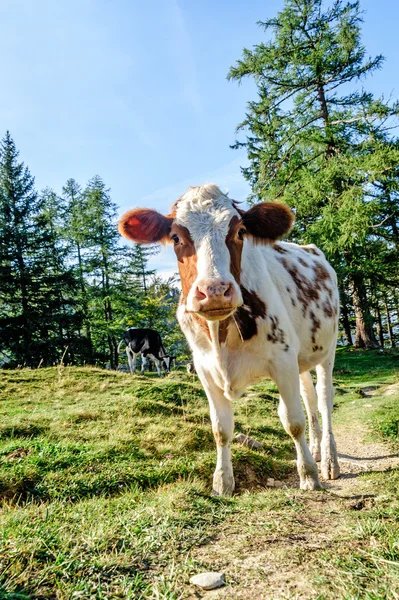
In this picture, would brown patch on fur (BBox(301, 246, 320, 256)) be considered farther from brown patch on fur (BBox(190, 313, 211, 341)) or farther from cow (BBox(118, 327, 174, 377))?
cow (BBox(118, 327, 174, 377))

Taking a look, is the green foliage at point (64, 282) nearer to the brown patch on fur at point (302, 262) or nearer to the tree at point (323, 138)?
the tree at point (323, 138)

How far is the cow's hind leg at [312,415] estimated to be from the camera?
5742 millimetres

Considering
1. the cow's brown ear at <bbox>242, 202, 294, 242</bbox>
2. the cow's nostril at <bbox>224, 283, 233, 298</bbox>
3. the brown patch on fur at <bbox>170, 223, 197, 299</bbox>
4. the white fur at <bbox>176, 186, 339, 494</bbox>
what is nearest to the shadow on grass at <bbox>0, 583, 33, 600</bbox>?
the cow's nostril at <bbox>224, 283, 233, 298</bbox>

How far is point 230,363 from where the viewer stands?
13.1 feet

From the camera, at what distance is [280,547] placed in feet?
7.00

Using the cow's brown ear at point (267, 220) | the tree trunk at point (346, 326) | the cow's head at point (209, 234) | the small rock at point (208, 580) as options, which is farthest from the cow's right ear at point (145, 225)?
the tree trunk at point (346, 326)

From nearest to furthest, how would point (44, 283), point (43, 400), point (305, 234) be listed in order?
point (43, 400), point (305, 234), point (44, 283)

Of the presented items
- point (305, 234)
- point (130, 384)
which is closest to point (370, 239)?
point (305, 234)

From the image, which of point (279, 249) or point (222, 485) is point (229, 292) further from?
point (279, 249)

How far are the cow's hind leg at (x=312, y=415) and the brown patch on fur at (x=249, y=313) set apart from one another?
8.61 feet

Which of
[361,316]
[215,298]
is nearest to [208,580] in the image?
[215,298]

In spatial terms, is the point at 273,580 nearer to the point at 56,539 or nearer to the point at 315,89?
the point at 56,539

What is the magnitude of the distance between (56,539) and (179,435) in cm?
370

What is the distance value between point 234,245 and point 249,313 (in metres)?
0.75
